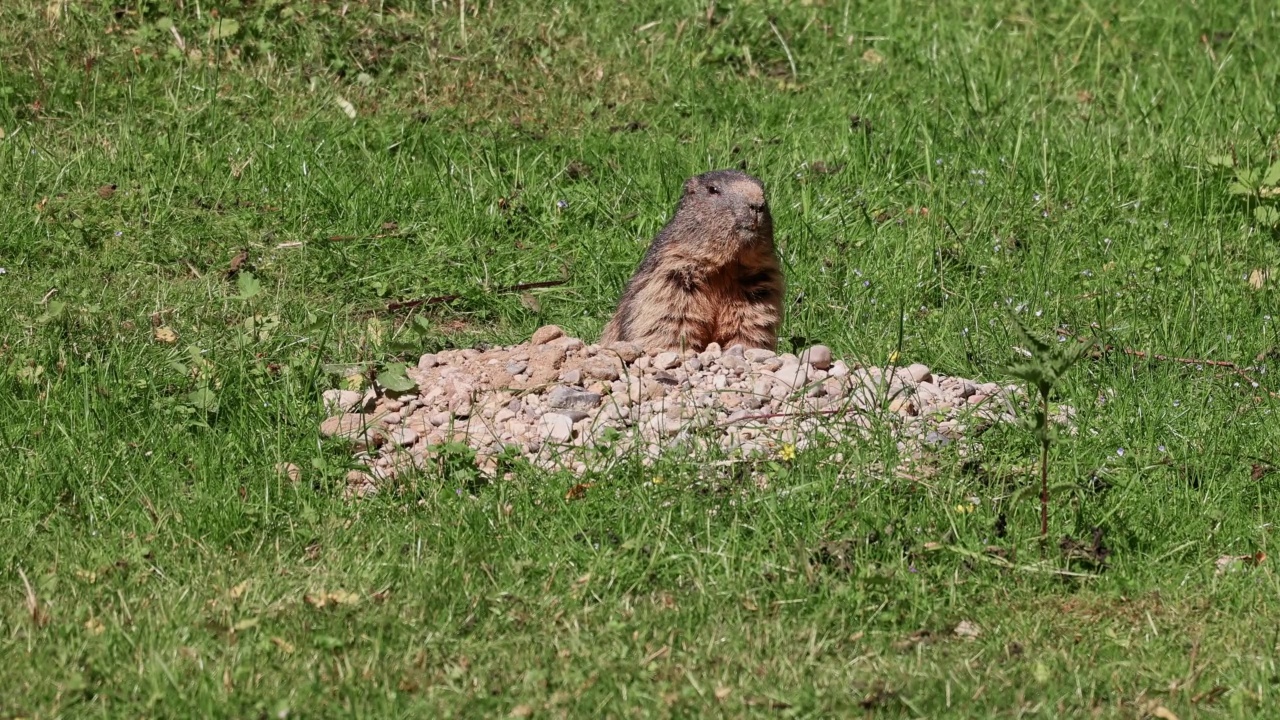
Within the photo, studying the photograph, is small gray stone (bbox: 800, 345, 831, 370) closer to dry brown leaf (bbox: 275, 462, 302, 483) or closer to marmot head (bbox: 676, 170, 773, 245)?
marmot head (bbox: 676, 170, 773, 245)

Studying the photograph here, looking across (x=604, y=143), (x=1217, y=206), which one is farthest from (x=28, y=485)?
(x=1217, y=206)

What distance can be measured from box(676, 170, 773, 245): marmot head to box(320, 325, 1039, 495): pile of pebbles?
49 cm

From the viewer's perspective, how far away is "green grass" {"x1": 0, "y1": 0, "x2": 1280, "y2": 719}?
4480mm

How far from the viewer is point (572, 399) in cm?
580

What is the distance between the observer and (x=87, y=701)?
13.7 ft

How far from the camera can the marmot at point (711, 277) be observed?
21.2 feet

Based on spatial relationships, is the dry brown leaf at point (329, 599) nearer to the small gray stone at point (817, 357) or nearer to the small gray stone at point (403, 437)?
the small gray stone at point (403, 437)

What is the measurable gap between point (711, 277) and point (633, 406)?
100cm

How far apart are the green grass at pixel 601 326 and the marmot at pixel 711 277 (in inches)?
19.9

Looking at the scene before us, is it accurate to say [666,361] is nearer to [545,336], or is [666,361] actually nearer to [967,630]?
[545,336]

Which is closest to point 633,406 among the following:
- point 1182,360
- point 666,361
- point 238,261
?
point 666,361

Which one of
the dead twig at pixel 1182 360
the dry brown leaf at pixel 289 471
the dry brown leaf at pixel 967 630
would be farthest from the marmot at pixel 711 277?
the dry brown leaf at pixel 967 630

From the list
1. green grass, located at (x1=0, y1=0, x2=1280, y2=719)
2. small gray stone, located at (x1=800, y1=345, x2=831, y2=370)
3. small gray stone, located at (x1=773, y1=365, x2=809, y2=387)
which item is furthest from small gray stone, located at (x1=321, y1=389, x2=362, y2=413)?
small gray stone, located at (x1=800, y1=345, x2=831, y2=370)

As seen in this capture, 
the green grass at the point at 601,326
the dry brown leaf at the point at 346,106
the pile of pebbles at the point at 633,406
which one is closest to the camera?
the green grass at the point at 601,326
